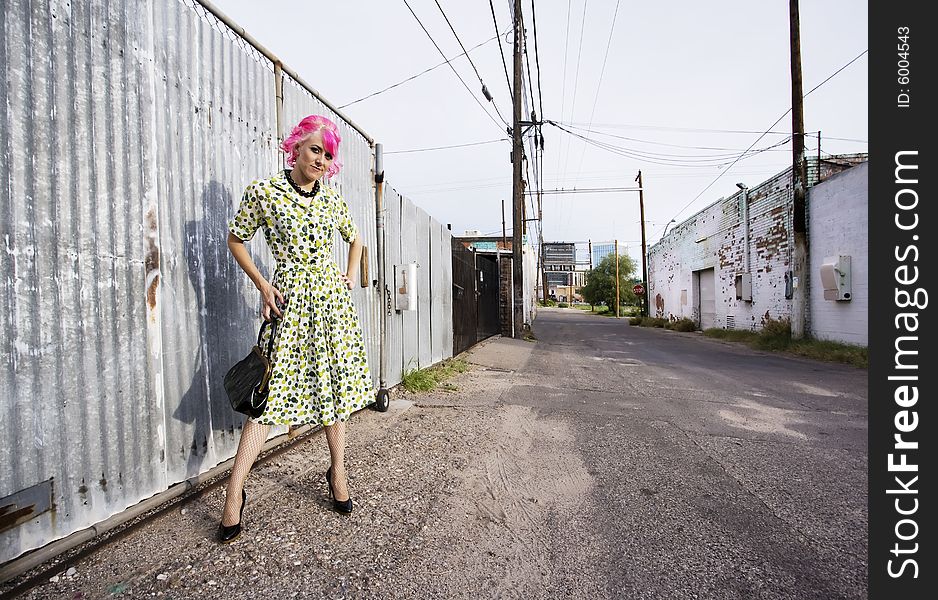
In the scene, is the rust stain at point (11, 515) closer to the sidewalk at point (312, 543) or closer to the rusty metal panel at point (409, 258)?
the sidewalk at point (312, 543)

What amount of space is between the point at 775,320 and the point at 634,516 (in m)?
12.5

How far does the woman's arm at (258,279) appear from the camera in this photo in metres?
1.86

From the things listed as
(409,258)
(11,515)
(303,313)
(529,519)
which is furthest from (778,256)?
(11,515)

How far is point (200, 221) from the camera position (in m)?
2.26

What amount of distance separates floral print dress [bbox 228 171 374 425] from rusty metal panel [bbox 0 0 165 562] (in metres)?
0.49

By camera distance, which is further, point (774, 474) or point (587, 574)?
point (774, 474)

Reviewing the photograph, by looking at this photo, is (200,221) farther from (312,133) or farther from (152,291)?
(312,133)

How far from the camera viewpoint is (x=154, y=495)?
199 cm

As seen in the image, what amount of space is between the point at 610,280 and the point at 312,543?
4532cm

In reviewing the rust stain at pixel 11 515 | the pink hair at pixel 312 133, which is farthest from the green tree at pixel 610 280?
the rust stain at pixel 11 515

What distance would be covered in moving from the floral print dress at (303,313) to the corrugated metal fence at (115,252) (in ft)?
1.56

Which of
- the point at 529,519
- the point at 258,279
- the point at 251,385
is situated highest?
the point at 258,279

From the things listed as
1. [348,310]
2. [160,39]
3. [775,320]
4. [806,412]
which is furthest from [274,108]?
[775,320]
